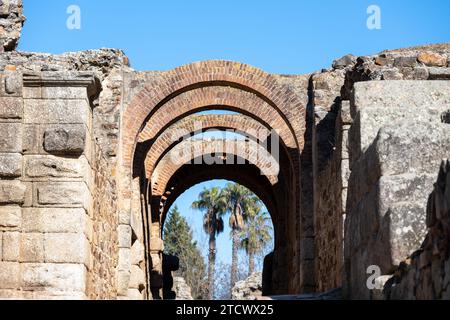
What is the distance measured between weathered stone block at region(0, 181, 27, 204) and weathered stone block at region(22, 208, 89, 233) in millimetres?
122

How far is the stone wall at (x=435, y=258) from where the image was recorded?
12.9ft

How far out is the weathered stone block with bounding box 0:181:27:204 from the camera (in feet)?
24.9

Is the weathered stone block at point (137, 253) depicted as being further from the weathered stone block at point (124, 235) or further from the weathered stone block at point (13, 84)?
the weathered stone block at point (13, 84)

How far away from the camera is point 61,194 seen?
767 centimetres

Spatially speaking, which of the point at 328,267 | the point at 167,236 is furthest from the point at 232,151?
the point at 167,236

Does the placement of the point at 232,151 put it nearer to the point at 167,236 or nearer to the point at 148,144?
the point at 148,144

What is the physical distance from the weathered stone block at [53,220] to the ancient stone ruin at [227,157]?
0.01 m

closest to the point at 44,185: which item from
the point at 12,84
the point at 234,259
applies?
the point at 12,84

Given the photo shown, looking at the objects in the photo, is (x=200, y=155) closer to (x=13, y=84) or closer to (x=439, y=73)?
(x=439, y=73)

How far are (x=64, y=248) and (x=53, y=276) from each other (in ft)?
0.84

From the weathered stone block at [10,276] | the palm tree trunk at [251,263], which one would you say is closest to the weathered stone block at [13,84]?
the weathered stone block at [10,276]

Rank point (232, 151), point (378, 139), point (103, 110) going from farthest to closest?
point (232, 151) → point (103, 110) → point (378, 139)

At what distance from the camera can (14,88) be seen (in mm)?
7727
